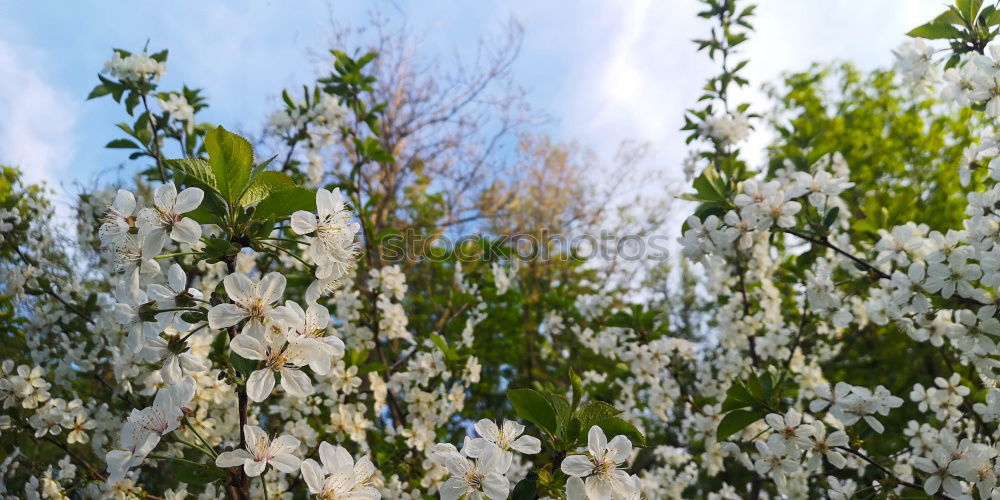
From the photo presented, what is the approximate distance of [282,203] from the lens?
1.14m

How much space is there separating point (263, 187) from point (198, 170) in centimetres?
12

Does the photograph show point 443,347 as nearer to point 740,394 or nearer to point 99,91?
point 740,394

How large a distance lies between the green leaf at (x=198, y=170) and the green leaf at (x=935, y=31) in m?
2.37

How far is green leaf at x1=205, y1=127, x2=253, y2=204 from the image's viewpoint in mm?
1119

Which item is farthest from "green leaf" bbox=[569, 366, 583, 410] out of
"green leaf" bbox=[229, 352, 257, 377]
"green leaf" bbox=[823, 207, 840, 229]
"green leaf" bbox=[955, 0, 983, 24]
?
"green leaf" bbox=[955, 0, 983, 24]

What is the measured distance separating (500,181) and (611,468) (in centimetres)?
864

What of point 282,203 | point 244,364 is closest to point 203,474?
point 244,364

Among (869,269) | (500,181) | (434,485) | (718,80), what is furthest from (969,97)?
(500,181)

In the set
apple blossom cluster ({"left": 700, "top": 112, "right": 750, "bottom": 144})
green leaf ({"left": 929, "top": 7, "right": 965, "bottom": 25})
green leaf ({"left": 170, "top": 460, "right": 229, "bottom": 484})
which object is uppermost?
apple blossom cluster ({"left": 700, "top": 112, "right": 750, "bottom": 144})

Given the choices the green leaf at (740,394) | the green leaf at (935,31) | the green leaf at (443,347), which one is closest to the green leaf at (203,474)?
the green leaf at (740,394)

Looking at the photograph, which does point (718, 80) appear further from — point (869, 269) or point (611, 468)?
point (611, 468)

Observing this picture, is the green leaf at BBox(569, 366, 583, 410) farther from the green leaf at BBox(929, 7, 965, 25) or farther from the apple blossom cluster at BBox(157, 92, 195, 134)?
the apple blossom cluster at BBox(157, 92, 195, 134)

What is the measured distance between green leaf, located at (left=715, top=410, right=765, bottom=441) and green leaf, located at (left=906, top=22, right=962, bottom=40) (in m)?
1.52

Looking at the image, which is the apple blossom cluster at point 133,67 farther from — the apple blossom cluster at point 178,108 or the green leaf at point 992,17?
the green leaf at point 992,17
